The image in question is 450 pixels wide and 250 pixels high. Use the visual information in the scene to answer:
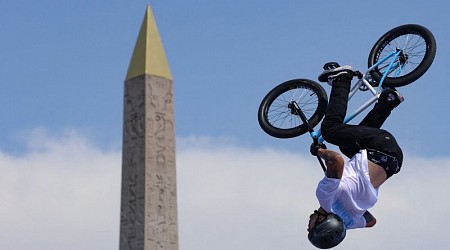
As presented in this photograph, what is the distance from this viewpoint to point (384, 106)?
1764 centimetres

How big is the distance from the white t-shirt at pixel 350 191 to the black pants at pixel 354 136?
0.59 feet

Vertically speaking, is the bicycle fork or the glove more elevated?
the bicycle fork

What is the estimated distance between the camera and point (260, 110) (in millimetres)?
18734

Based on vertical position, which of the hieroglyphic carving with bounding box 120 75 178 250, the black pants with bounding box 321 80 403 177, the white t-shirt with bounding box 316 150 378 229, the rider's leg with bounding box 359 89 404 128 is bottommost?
the hieroglyphic carving with bounding box 120 75 178 250

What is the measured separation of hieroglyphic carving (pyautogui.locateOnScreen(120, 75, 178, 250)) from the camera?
13016mm

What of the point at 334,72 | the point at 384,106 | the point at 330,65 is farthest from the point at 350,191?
the point at 330,65

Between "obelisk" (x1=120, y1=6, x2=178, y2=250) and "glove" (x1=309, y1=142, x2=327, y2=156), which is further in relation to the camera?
"glove" (x1=309, y1=142, x2=327, y2=156)

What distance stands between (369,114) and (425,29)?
144 centimetres

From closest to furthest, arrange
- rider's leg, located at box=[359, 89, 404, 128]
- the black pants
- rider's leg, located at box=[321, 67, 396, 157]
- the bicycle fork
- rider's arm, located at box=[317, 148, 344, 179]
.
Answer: rider's arm, located at box=[317, 148, 344, 179]
the black pants
rider's leg, located at box=[321, 67, 396, 157]
rider's leg, located at box=[359, 89, 404, 128]
the bicycle fork

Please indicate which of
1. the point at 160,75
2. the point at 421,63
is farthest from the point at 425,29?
the point at 160,75

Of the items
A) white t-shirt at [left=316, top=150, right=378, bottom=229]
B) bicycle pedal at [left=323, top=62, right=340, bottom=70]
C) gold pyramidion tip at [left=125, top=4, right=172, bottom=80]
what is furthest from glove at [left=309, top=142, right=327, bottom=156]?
gold pyramidion tip at [left=125, top=4, right=172, bottom=80]

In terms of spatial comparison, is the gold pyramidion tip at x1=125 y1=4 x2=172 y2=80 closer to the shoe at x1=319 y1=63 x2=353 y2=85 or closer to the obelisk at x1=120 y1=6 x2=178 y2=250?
the obelisk at x1=120 y1=6 x2=178 y2=250

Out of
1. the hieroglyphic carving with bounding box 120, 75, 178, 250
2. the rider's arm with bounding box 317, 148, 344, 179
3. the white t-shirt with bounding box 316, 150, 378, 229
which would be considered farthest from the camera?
the white t-shirt with bounding box 316, 150, 378, 229

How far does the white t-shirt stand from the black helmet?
171 millimetres
